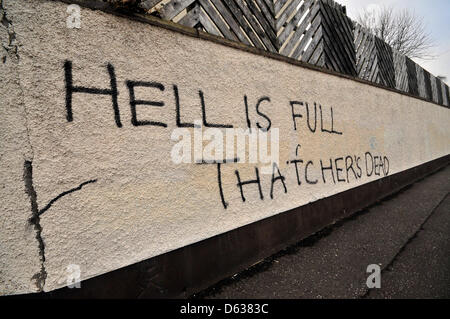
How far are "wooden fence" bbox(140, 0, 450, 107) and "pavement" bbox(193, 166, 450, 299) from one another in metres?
2.43

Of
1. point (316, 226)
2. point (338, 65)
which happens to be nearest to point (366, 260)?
point (316, 226)

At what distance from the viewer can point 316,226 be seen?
3.47m

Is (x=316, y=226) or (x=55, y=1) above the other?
(x=55, y=1)

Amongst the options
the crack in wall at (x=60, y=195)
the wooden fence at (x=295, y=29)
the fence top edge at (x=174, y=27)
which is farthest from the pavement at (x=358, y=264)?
the wooden fence at (x=295, y=29)

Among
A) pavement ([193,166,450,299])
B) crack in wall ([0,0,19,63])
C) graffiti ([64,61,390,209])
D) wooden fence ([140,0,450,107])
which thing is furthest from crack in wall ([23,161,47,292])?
wooden fence ([140,0,450,107])

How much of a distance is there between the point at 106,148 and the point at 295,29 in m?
3.08

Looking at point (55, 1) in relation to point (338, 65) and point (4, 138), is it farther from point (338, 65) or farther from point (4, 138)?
point (338, 65)

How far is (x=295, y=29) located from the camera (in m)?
3.48

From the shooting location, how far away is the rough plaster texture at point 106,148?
141 cm

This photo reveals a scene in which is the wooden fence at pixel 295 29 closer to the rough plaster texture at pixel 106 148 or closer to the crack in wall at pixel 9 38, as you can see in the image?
the rough plaster texture at pixel 106 148

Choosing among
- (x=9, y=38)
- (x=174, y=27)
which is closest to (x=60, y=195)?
(x=9, y=38)

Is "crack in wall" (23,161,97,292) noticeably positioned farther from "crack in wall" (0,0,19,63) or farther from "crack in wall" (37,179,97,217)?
"crack in wall" (0,0,19,63)

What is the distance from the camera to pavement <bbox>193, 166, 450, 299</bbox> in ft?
6.98
